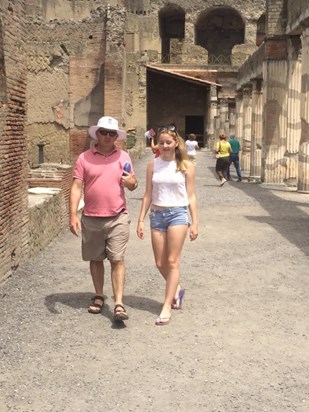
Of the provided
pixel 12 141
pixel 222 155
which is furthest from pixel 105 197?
pixel 222 155

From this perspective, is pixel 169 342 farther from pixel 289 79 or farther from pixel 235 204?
pixel 289 79

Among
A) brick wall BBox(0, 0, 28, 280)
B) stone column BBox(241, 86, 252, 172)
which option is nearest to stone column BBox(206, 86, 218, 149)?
stone column BBox(241, 86, 252, 172)

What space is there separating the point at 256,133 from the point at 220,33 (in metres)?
26.5

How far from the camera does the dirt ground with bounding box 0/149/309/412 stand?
321cm

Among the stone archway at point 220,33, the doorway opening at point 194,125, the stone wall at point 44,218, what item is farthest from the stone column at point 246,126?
the stone archway at point 220,33

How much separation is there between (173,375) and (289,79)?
39.2ft

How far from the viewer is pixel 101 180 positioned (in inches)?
175

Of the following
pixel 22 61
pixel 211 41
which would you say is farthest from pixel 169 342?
pixel 211 41

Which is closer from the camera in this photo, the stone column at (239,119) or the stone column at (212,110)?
the stone column at (239,119)

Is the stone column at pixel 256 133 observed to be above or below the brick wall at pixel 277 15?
below

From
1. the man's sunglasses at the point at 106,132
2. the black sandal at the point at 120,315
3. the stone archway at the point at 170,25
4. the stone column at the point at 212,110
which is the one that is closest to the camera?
the black sandal at the point at 120,315

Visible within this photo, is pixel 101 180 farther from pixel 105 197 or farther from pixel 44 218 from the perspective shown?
pixel 44 218

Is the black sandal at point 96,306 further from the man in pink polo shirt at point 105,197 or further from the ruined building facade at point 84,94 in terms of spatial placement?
the ruined building facade at point 84,94

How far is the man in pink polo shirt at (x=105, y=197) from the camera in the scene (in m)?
4.45
